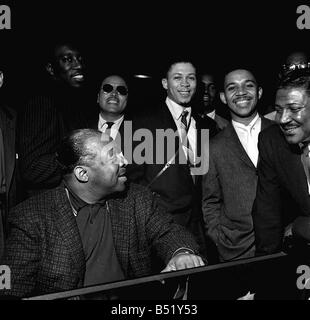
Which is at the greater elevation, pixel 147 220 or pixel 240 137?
pixel 240 137

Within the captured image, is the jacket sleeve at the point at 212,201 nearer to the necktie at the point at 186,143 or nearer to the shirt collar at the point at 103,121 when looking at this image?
the necktie at the point at 186,143

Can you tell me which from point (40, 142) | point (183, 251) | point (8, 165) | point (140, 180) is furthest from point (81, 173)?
point (140, 180)

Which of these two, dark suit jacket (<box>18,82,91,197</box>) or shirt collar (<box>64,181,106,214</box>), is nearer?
shirt collar (<box>64,181,106,214</box>)

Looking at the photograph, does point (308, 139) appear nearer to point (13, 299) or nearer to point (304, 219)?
point (304, 219)

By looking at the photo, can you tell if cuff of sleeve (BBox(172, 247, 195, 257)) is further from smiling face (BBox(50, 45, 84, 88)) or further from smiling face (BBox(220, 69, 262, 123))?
smiling face (BBox(50, 45, 84, 88))

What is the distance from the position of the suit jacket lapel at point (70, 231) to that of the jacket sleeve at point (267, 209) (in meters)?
1.08

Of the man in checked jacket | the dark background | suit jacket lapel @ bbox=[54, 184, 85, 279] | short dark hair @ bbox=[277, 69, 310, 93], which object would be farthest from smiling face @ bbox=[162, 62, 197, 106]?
the dark background

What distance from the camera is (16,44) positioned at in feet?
18.7

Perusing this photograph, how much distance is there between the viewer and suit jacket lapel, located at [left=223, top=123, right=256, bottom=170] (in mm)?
3402

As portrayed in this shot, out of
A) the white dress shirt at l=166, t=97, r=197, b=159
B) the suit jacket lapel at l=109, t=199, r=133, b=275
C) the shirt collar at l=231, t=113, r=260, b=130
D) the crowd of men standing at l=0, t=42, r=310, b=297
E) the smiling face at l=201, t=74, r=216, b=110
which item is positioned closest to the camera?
the crowd of men standing at l=0, t=42, r=310, b=297

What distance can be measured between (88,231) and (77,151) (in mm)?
487

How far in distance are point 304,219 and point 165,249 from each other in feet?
2.68

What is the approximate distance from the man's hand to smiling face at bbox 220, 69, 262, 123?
5.64ft

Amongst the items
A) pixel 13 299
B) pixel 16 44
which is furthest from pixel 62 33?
pixel 13 299
